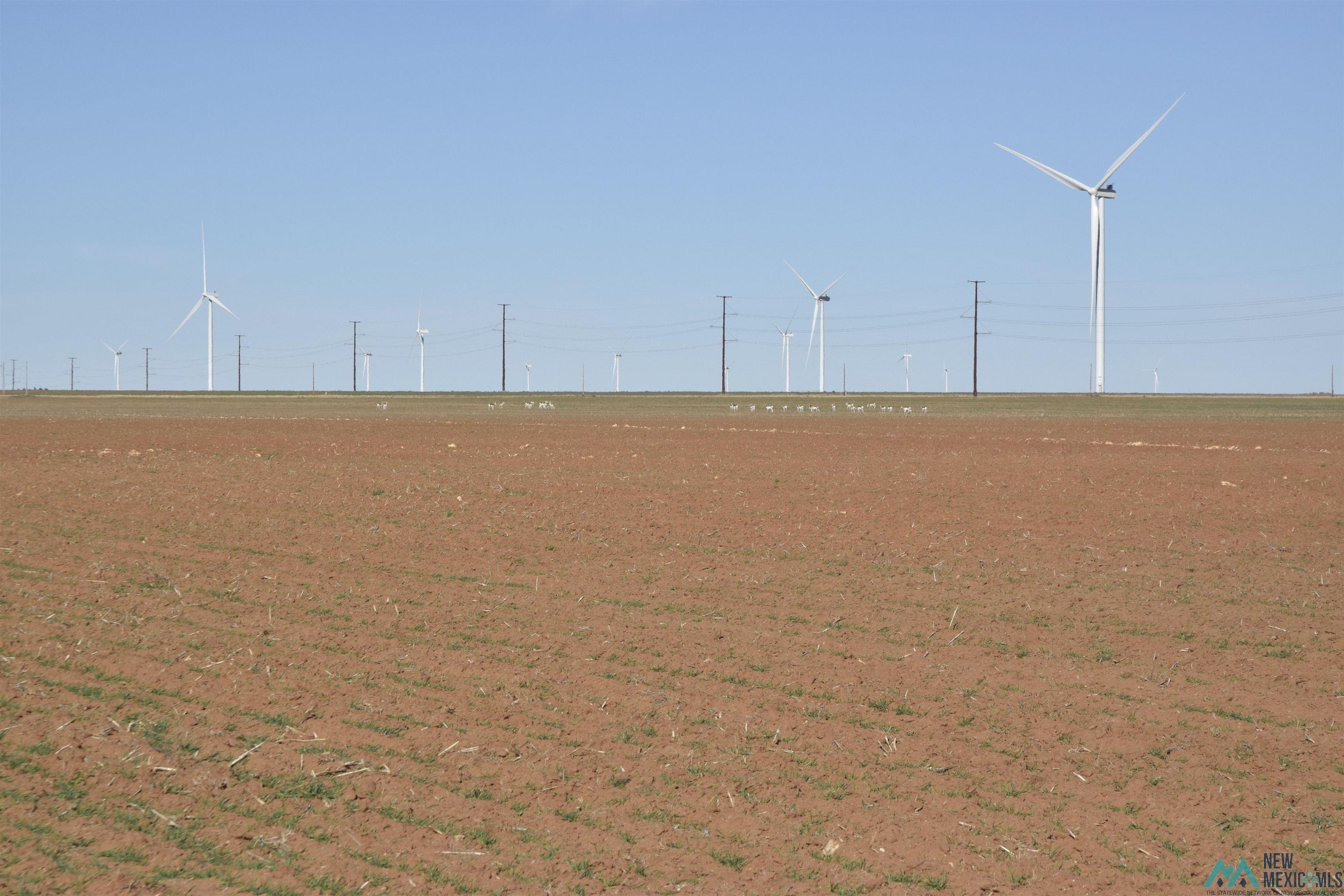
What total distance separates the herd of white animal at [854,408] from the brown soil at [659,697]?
6555cm

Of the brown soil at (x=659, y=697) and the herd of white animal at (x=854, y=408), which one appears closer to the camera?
the brown soil at (x=659, y=697)

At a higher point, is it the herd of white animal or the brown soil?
the herd of white animal

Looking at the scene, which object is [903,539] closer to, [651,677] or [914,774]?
[651,677]

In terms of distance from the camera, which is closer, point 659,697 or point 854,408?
point 659,697

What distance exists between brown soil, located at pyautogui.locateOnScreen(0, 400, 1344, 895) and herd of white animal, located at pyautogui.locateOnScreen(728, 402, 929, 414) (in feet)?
215

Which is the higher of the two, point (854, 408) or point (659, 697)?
point (854, 408)

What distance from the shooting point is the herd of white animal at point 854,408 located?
3492 inches

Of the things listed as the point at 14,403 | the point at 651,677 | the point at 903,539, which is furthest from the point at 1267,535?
the point at 14,403

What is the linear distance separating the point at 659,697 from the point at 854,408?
8299 cm

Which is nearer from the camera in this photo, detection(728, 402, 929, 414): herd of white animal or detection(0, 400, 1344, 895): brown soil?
detection(0, 400, 1344, 895): brown soil

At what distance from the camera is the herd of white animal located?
8869 cm

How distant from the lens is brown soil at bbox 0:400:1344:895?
792 cm

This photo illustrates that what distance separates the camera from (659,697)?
36.0 feet

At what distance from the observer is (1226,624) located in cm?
1409
